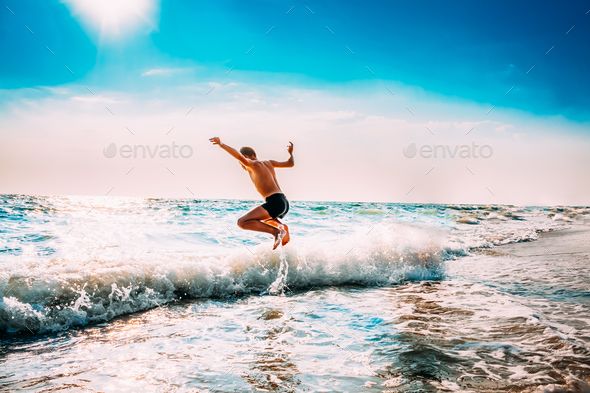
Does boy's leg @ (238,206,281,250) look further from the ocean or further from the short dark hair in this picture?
the ocean

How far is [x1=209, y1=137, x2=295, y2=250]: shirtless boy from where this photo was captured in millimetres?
6363

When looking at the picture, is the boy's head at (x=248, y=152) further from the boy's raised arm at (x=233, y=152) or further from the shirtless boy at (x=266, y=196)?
the boy's raised arm at (x=233, y=152)

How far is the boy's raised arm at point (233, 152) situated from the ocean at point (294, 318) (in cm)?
268

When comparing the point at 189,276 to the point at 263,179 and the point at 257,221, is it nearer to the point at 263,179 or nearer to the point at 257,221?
the point at 257,221

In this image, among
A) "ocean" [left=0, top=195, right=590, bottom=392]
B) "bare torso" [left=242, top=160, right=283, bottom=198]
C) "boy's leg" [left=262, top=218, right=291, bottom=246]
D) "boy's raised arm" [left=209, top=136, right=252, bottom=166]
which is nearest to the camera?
"ocean" [left=0, top=195, right=590, bottom=392]

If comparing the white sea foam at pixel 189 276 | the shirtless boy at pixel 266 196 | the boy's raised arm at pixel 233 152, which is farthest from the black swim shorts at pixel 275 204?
the white sea foam at pixel 189 276

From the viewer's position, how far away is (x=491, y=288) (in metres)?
7.36

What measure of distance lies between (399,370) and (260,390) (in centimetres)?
152

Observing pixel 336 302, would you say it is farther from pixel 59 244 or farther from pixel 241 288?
pixel 59 244

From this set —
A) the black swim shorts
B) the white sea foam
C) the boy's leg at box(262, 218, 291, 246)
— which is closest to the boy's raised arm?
the black swim shorts

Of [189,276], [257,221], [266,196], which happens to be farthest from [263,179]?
[189,276]

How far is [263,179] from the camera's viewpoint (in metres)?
6.55

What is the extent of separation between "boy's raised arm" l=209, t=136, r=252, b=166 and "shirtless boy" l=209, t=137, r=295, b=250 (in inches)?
1.1

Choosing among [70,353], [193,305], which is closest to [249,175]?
[193,305]
